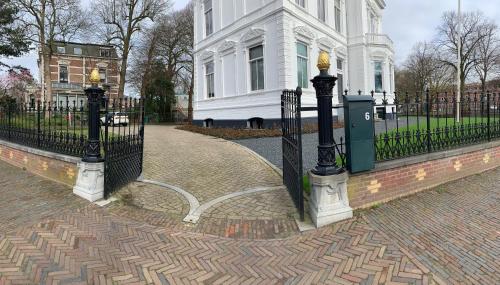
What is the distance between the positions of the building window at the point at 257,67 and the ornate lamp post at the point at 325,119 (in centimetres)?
1246

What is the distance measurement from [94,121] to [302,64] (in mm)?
12959

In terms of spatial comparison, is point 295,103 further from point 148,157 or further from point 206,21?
point 206,21

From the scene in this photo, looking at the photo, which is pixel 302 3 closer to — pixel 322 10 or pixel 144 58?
pixel 322 10

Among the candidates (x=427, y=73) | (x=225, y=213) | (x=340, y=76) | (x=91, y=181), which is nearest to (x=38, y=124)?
(x=91, y=181)

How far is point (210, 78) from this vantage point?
840 inches

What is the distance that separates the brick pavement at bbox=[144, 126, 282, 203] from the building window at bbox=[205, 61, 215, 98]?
10878 mm

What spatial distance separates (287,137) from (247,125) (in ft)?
37.7

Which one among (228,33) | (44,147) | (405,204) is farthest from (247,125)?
(405,204)

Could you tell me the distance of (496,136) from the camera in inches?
299

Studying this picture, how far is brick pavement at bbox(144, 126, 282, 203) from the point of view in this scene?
6.20 m

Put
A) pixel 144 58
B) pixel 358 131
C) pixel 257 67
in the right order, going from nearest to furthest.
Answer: pixel 358 131 → pixel 257 67 → pixel 144 58

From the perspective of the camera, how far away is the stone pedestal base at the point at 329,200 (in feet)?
14.0

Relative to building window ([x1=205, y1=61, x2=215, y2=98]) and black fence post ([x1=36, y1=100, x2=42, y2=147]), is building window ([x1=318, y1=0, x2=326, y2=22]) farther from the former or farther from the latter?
black fence post ([x1=36, y1=100, x2=42, y2=147])

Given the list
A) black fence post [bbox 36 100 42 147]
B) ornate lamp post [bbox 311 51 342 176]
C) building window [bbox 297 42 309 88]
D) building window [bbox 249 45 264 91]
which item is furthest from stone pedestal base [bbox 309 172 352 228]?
building window [bbox 249 45 264 91]
